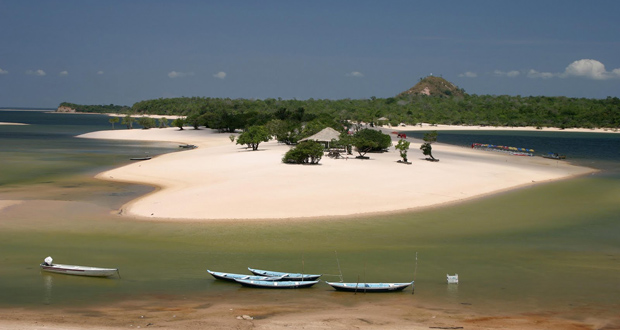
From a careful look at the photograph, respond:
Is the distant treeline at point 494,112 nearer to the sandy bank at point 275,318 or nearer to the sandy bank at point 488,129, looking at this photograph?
the sandy bank at point 488,129

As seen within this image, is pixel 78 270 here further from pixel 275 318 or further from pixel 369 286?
pixel 369 286

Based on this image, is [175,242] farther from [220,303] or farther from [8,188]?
[8,188]

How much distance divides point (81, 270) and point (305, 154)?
2490cm

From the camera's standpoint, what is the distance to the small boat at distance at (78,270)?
62.2 ft

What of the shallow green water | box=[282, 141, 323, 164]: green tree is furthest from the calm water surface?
box=[282, 141, 323, 164]: green tree

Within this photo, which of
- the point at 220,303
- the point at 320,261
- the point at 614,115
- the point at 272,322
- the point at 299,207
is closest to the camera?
the point at 272,322

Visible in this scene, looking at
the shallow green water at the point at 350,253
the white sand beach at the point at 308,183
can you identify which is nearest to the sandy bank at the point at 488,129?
the white sand beach at the point at 308,183

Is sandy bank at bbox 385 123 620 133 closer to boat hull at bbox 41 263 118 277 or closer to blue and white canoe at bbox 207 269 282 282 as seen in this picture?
blue and white canoe at bbox 207 269 282 282

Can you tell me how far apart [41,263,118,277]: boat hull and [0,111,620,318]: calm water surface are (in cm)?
25

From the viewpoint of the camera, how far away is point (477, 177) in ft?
139

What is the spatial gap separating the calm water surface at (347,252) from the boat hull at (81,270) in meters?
0.25

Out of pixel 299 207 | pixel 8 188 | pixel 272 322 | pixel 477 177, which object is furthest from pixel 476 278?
pixel 8 188

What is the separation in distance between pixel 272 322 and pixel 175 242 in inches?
390

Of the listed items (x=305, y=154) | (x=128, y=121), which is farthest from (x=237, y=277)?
(x=128, y=121)
